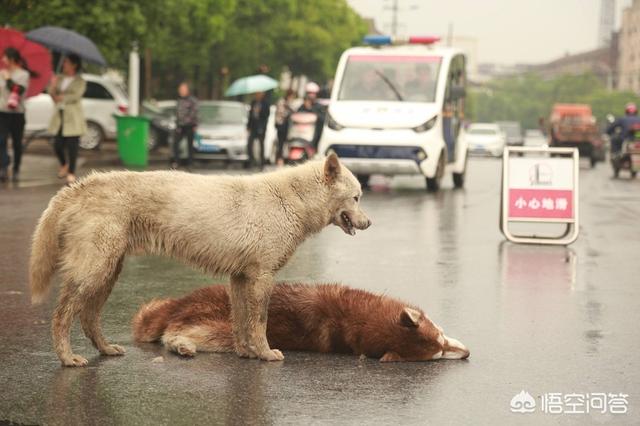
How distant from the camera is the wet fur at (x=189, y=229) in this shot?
6.84 metres

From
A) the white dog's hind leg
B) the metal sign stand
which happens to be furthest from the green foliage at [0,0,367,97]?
the white dog's hind leg

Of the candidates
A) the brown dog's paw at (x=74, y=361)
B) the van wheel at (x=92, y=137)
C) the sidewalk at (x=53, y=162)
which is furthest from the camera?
the van wheel at (x=92, y=137)

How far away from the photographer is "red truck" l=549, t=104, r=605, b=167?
159ft

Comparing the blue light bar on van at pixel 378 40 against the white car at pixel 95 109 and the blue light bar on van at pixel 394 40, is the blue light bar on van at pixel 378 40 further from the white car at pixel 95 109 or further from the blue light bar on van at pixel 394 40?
the white car at pixel 95 109

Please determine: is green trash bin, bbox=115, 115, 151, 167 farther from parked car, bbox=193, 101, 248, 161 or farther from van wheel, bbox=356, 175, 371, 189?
van wheel, bbox=356, 175, 371, 189

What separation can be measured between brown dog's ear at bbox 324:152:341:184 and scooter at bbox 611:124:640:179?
87.3 ft

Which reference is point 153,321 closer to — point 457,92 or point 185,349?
point 185,349

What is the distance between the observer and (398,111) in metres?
23.3

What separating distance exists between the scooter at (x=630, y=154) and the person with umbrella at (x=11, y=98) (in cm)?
1717

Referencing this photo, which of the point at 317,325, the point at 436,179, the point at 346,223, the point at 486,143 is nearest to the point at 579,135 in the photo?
the point at 486,143

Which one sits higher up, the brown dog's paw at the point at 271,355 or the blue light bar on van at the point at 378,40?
the blue light bar on van at the point at 378,40

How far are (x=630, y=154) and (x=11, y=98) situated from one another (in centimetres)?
1807

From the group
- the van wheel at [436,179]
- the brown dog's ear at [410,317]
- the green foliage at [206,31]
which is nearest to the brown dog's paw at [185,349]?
the brown dog's ear at [410,317]

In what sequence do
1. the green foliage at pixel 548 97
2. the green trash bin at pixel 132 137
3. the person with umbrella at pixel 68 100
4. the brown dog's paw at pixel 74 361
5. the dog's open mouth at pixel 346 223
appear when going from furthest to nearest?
the green foliage at pixel 548 97, the green trash bin at pixel 132 137, the person with umbrella at pixel 68 100, the dog's open mouth at pixel 346 223, the brown dog's paw at pixel 74 361
